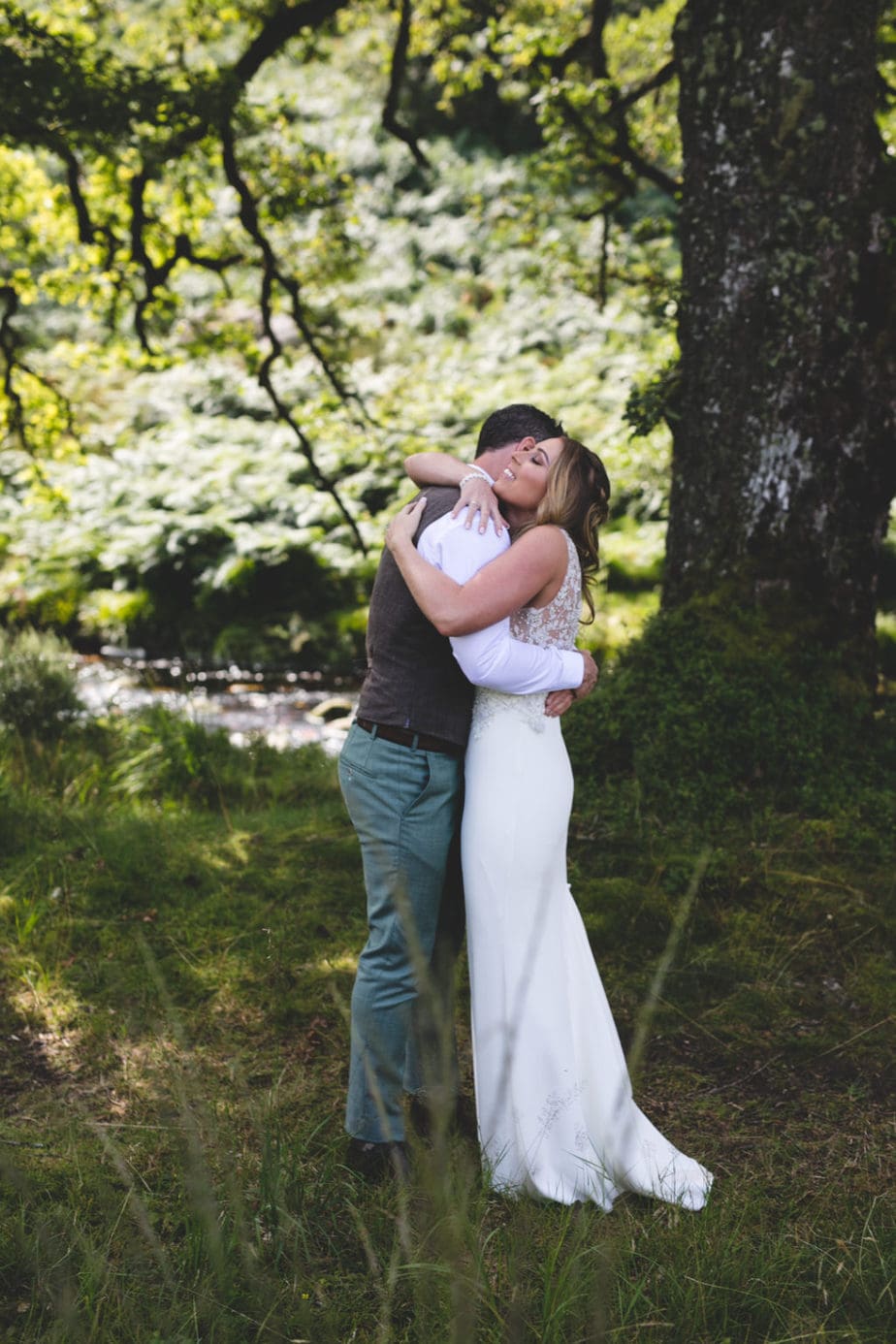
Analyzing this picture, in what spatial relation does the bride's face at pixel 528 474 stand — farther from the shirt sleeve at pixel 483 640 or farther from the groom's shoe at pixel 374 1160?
the groom's shoe at pixel 374 1160

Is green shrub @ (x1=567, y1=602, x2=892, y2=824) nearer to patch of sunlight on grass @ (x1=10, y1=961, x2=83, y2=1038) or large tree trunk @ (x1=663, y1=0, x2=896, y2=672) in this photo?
large tree trunk @ (x1=663, y1=0, x2=896, y2=672)

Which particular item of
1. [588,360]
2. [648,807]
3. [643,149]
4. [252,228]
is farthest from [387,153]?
[648,807]

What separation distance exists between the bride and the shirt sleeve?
0.31 feet

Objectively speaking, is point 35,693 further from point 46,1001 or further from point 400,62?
point 400,62

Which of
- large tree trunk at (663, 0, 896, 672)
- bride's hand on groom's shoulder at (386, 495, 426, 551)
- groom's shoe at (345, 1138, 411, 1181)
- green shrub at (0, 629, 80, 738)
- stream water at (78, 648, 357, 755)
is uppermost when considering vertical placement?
large tree trunk at (663, 0, 896, 672)

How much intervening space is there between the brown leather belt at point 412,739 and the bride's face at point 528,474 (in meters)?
0.75

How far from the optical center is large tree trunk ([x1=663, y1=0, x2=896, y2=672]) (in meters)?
5.28

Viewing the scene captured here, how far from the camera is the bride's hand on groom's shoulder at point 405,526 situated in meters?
3.08

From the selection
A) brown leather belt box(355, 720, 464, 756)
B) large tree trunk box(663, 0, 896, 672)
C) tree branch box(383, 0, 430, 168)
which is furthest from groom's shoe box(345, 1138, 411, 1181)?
tree branch box(383, 0, 430, 168)

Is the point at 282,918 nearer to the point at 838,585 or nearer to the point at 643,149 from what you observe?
the point at 838,585

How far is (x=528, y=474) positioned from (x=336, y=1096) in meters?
2.27

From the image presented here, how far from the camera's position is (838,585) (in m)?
5.48

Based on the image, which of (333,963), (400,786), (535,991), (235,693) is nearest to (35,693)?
(235,693)

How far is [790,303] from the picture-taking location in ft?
17.4
